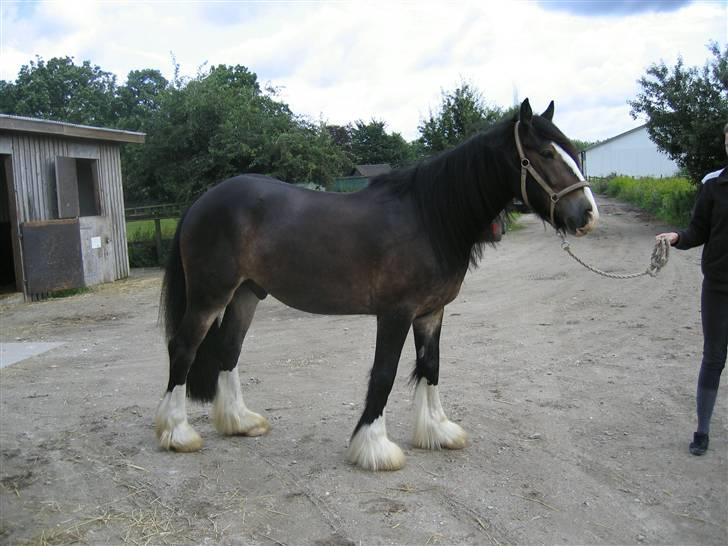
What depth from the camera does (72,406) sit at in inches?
202

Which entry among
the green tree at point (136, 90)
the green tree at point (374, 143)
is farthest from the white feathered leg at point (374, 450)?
the green tree at point (136, 90)

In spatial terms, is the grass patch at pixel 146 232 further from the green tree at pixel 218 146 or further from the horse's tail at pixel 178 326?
the horse's tail at pixel 178 326

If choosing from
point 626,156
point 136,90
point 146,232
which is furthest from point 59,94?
point 626,156

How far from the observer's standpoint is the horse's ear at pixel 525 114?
135 inches

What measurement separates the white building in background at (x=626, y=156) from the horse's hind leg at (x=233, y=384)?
49.5 metres

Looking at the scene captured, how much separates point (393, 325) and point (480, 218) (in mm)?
850

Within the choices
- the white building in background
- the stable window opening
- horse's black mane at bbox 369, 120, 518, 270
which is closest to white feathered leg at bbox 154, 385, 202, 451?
horse's black mane at bbox 369, 120, 518, 270

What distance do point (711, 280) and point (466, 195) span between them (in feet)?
5.14

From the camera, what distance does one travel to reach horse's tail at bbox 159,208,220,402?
4.44 m

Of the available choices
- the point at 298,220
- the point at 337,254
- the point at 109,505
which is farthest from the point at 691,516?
the point at 109,505

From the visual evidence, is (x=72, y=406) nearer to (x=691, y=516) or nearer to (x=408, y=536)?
(x=408, y=536)

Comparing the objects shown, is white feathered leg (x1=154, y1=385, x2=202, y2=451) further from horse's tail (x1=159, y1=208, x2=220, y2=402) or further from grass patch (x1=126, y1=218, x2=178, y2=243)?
grass patch (x1=126, y1=218, x2=178, y2=243)

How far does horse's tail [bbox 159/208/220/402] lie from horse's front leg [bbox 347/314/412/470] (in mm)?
1273

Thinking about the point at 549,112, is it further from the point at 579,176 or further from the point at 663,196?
the point at 663,196
